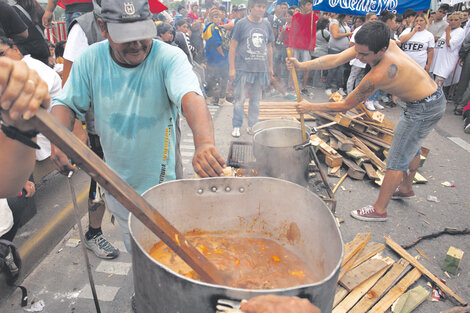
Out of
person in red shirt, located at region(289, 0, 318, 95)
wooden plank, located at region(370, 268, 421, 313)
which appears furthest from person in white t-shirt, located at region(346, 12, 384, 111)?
wooden plank, located at region(370, 268, 421, 313)

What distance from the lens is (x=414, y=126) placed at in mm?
3850

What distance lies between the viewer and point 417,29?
7859 millimetres

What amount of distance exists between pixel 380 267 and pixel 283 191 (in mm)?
2125

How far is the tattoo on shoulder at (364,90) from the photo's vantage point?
11.8 feet

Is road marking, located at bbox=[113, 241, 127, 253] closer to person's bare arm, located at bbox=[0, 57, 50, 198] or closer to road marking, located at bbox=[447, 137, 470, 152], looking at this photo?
person's bare arm, located at bbox=[0, 57, 50, 198]

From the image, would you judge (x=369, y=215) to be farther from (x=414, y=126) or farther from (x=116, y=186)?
(x=116, y=186)

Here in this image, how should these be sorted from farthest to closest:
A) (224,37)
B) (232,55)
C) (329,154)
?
(224,37)
(232,55)
(329,154)

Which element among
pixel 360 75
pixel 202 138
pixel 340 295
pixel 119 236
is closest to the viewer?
pixel 202 138

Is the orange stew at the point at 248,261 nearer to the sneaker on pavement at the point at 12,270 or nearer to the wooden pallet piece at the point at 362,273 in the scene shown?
the wooden pallet piece at the point at 362,273

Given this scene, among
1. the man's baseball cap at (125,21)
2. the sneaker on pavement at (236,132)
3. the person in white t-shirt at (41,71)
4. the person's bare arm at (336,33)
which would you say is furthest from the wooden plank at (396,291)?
the person's bare arm at (336,33)

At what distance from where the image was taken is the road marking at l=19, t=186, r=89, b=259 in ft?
10.5

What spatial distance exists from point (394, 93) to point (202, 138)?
3.05m

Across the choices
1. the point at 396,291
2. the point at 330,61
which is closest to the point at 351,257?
the point at 396,291

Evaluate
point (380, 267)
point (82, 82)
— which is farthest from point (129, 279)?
point (380, 267)
